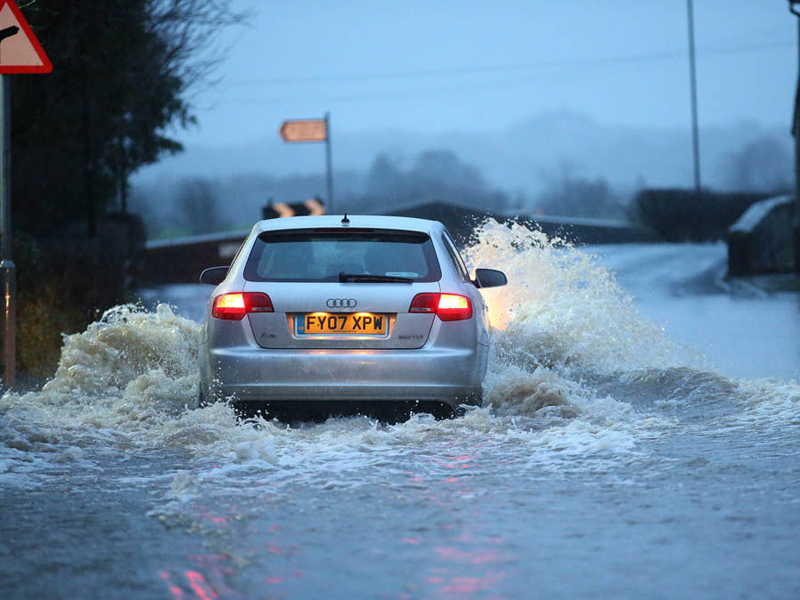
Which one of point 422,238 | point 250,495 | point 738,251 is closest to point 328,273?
point 422,238

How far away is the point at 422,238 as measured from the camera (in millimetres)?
9023

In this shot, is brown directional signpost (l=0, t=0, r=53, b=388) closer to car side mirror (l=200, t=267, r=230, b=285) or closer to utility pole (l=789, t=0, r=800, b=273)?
car side mirror (l=200, t=267, r=230, b=285)

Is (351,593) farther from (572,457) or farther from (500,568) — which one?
(572,457)

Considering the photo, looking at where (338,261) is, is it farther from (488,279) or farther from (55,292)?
(55,292)

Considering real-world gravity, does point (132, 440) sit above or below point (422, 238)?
below

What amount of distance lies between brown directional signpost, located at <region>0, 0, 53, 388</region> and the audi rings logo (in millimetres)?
3502

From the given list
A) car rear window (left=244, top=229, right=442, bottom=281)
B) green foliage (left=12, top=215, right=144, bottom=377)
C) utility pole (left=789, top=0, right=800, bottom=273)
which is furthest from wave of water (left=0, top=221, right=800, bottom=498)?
utility pole (left=789, top=0, right=800, bottom=273)

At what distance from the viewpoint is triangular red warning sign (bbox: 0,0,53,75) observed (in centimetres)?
1066

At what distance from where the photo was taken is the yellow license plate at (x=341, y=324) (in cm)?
848

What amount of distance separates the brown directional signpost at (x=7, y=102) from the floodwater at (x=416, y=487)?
51 cm

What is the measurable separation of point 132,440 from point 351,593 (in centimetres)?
404

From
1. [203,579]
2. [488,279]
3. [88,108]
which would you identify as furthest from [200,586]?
[88,108]

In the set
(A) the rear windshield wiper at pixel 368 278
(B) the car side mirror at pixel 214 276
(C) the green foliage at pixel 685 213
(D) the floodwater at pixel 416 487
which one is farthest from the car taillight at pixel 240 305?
(C) the green foliage at pixel 685 213

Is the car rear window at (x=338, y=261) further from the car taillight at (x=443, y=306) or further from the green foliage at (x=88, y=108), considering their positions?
the green foliage at (x=88, y=108)
